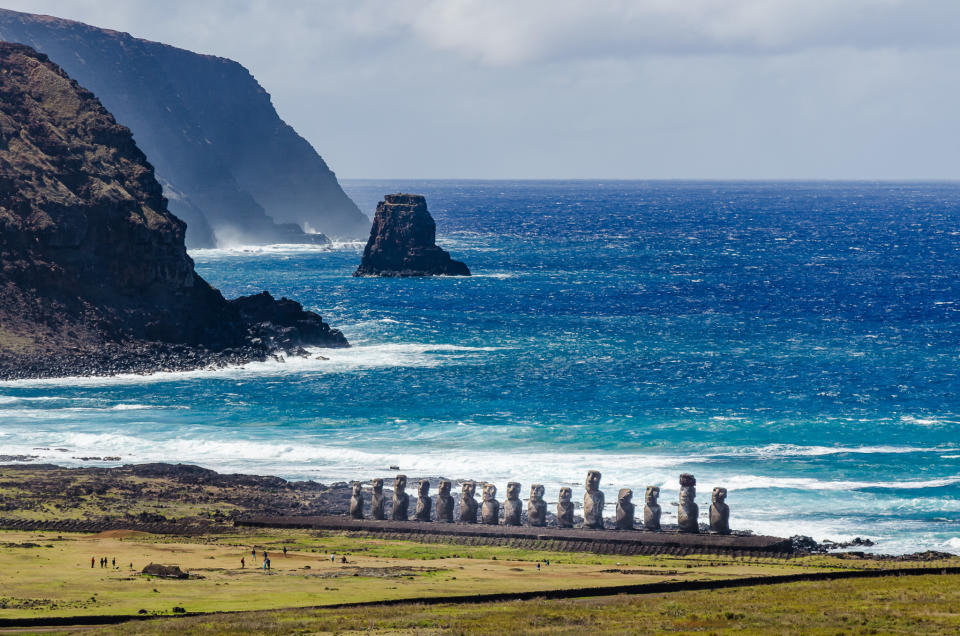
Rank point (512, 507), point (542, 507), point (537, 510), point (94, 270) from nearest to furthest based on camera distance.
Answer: point (537, 510) < point (542, 507) < point (512, 507) < point (94, 270)

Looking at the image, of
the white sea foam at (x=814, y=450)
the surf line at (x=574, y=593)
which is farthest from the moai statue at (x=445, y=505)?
the white sea foam at (x=814, y=450)

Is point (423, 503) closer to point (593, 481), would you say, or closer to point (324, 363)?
point (593, 481)

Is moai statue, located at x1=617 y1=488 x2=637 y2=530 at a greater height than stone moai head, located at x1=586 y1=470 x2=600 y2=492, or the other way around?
stone moai head, located at x1=586 y1=470 x2=600 y2=492

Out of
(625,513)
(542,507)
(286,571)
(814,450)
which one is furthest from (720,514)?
(814,450)

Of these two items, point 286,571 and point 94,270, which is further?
point 94,270

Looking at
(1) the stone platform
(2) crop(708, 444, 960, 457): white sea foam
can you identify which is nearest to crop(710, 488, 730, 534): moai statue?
(1) the stone platform

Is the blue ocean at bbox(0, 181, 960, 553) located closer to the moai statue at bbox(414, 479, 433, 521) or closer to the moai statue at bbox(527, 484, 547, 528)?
the moai statue at bbox(527, 484, 547, 528)
